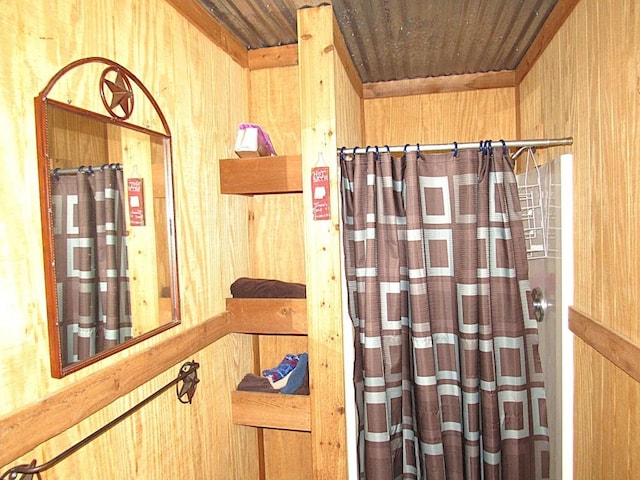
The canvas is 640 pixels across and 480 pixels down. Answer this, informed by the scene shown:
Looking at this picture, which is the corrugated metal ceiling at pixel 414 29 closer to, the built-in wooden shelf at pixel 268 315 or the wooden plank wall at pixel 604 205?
the wooden plank wall at pixel 604 205

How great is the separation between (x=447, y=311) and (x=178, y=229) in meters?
1.09

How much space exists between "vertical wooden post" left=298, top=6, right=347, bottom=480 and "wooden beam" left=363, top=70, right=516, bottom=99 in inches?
37.6

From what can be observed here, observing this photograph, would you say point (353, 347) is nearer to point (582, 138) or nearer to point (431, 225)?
point (431, 225)

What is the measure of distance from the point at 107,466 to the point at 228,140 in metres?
1.36

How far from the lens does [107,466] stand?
1.17 meters

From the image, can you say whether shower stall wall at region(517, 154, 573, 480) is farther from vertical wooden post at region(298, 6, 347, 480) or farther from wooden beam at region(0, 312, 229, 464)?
wooden beam at region(0, 312, 229, 464)

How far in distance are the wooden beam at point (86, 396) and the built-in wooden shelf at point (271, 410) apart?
423 mm

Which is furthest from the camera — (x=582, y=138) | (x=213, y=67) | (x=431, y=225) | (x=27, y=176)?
(x=213, y=67)

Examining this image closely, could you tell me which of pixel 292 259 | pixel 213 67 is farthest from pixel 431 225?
pixel 213 67

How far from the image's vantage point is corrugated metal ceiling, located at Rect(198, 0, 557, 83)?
1717mm

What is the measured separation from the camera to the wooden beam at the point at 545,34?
5.40 ft

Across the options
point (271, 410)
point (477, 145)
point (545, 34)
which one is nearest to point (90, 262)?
point (271, 410)

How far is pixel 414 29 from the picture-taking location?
6.28 ft

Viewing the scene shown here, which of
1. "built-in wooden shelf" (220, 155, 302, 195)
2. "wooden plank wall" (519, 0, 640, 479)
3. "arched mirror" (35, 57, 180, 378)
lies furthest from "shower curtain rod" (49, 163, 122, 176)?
"wooden plank wall" (519, 0, 640, 479)
